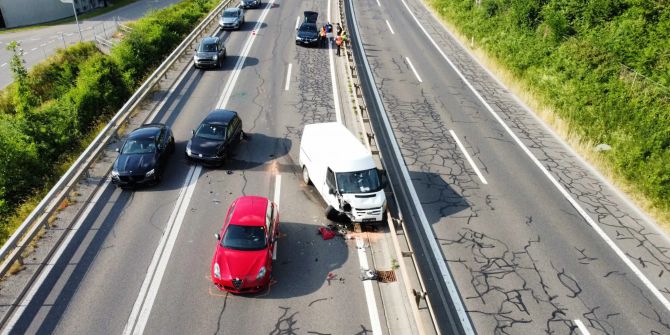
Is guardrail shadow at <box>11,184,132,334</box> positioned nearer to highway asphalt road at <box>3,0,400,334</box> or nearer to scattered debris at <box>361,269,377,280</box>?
highway asphalt road at <box>3,0,400,334</box>

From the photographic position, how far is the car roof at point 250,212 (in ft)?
45.3

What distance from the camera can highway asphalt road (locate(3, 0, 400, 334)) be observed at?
39.3 feet

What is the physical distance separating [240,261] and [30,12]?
66547 millimetres

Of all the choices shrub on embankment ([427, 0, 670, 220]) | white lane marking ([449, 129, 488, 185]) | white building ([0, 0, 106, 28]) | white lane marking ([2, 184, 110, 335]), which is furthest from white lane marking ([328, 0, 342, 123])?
white building ([0, 0, 106, 28])

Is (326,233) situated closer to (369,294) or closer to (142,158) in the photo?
(369,294)

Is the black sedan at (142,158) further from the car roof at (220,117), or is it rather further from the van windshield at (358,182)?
the van windshield at (358,182)

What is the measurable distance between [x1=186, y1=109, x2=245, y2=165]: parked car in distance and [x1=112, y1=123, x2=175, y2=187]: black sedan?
112 cm

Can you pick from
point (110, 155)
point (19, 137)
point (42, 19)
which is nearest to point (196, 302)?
point (110, 155)

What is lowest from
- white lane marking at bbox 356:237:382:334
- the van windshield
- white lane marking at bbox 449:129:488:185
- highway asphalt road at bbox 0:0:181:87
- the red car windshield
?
highway asphalt road at bbox 0:0:181:87

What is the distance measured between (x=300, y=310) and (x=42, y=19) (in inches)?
2704

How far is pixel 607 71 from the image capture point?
76.4ft

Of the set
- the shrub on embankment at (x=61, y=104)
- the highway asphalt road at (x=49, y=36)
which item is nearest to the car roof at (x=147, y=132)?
the shrub on embankment at (x=61, y=104)

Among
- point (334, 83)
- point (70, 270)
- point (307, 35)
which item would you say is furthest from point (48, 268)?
point (307, 35)

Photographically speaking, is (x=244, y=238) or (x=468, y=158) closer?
(x=244, y=238)
